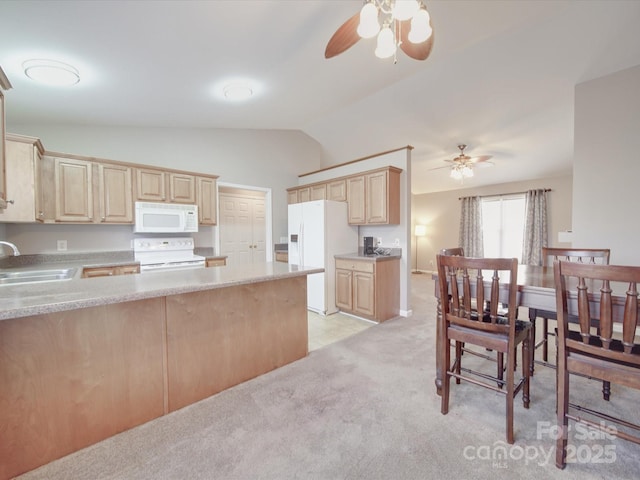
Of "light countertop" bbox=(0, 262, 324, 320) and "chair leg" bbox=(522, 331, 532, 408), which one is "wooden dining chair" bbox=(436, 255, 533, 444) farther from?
"light countertop" bbox=(0, 262, 324, 320)

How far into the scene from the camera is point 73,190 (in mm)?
3195

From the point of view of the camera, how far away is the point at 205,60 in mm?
2291

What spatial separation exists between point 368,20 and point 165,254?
367 cm

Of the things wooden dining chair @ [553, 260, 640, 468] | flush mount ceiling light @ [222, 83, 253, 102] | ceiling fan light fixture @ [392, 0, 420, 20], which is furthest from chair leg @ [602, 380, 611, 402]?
flush mount ceiling light @ [222, 83, 253, 102]

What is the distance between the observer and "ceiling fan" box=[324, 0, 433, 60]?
151 centimetres

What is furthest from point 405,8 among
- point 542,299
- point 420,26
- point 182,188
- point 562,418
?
point 182,188

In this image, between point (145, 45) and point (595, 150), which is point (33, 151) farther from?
point (595, 150)

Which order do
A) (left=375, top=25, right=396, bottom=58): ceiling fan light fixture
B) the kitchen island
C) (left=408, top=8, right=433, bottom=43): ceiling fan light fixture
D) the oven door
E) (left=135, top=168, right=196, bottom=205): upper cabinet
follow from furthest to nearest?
(left=135, top=168, right=196, bottom=205): upper cabinet → the oven door → (left=375, top=25, right=396, bottom=58): ceiling fan light fixture → (left=408, top=8, right=433, bottom=43): ceiling fan light fixture → the kitchen island

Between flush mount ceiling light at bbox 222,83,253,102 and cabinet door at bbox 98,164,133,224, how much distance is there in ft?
5.58

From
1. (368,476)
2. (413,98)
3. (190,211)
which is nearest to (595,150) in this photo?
(413,98)

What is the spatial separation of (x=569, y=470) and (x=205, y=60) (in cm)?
357

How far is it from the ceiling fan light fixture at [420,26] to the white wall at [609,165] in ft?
10.1

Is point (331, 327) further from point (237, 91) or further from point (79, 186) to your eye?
point (79, 186)

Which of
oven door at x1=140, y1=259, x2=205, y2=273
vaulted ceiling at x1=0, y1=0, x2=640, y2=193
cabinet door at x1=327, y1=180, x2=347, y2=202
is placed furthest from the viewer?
cabinet door at x1=327, y1=180, x2=347, y2=202
